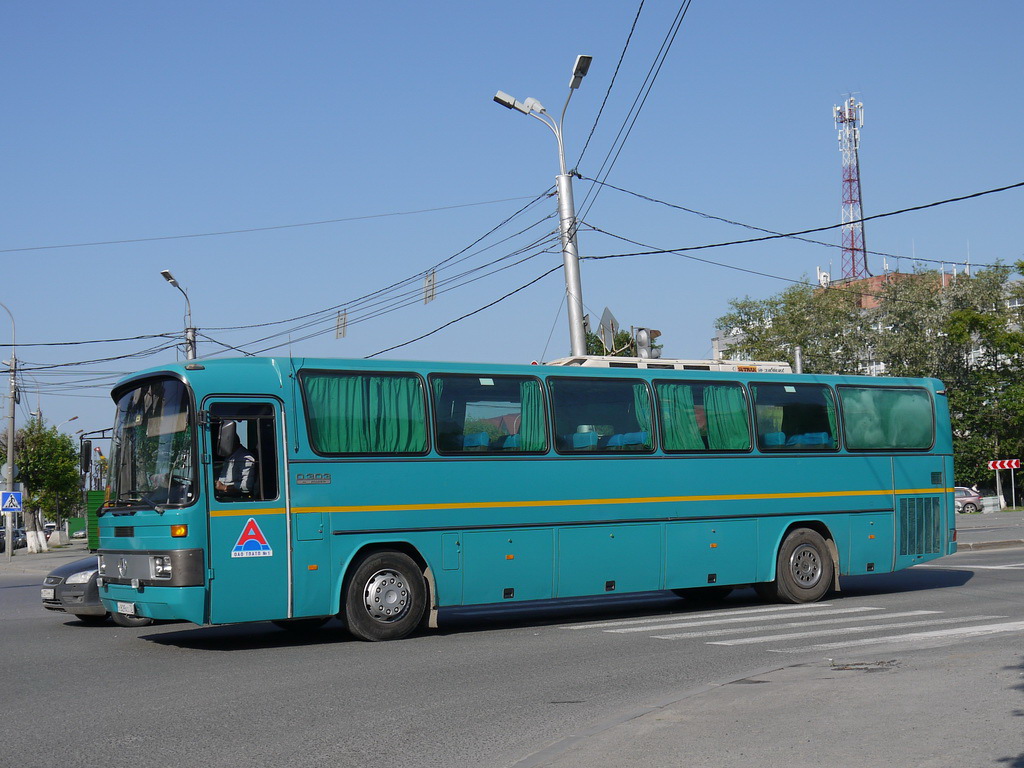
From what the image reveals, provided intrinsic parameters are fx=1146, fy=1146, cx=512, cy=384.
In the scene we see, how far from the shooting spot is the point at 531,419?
14180 millimetres

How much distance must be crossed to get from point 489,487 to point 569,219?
32.2 feet

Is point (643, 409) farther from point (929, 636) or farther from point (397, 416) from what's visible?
point (929, 636)

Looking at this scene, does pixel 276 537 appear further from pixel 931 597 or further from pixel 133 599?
pixel 931 597

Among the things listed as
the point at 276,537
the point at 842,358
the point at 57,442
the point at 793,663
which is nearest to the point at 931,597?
the point at 793,663

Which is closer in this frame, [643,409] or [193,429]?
[193,429]

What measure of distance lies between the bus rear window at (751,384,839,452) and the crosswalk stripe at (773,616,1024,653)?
426 cm

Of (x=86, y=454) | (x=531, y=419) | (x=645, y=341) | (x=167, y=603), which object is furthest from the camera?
(x=645, y=341)

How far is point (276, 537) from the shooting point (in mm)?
12211

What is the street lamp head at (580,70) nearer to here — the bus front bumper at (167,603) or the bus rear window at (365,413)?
the bus rear window at (365,413)

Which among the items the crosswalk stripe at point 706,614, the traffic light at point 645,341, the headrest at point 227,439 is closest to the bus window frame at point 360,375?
the headrest at point 227,439

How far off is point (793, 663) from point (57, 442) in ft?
238

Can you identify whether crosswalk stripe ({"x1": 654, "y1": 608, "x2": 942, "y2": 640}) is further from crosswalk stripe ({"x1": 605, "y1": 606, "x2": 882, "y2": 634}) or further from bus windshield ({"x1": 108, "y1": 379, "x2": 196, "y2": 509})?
bus windshield ({"x1": 108, "y1": 379, "x2": 196, "y2": 509})

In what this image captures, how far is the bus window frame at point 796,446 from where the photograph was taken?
1608 centimetres

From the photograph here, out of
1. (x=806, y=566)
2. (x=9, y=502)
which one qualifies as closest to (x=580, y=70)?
(x=806, y=566)
